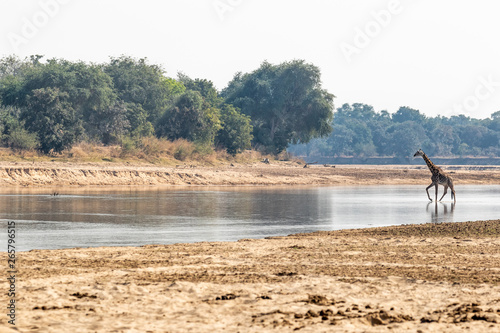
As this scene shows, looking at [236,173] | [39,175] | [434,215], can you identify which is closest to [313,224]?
[434,215]

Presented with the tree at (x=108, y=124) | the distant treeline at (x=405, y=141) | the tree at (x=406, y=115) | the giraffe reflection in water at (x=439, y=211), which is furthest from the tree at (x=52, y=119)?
the tree at (x=406, y=115)

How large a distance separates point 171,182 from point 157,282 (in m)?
36.9

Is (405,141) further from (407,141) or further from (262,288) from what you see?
(262,288)

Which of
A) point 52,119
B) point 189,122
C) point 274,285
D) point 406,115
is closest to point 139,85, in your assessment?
point 189,122

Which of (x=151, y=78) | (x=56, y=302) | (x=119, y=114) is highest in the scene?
(x=151, y=78)

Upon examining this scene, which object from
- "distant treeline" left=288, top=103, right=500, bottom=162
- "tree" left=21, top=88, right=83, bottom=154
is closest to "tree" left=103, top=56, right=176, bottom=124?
"tree" left=21, top=88, right=83, bottom=154

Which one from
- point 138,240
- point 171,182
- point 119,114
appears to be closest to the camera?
point 138,240

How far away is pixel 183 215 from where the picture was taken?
24.4m

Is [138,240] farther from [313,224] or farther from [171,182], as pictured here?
[171,182]

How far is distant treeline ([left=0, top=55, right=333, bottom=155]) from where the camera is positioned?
52281 millimetres

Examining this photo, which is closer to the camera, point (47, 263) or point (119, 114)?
point (47, 263)

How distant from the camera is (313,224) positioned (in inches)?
875

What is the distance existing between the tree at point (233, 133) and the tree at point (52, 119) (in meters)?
15.9

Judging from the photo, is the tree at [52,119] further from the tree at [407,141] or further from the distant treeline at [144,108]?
the tree at [407,141]
